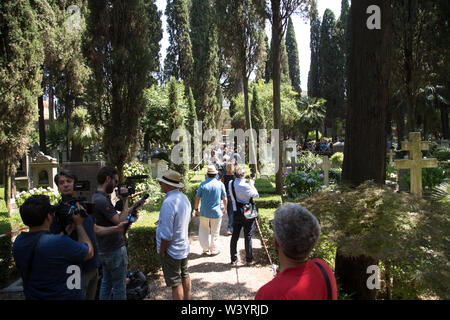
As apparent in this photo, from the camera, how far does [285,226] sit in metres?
1.82

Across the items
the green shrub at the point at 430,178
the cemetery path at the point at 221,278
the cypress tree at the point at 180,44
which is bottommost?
the cemetery path at the point at 221,278

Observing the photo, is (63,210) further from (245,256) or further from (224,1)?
(224,1)

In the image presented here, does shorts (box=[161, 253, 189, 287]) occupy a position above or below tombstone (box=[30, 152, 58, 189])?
below

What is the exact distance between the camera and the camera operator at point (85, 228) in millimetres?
2787

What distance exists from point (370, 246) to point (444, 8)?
1457cm

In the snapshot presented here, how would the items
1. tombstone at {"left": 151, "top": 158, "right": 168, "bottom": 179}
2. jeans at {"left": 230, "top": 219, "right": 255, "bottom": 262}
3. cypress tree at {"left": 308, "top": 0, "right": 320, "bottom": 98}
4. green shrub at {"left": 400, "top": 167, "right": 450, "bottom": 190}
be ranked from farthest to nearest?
cypress tree at {"left": 308, "top": 0, "right": 320, "bottom": 98} → tombstone at {"left": 151, "top": 158, "right": 168, "bottom": 179} → green shrub at {"left": 400, "top": 167, "right": 450, "bottom": 190} → jeans at {"left": 230, "top": 219, "right": 255, "bottom": 262}

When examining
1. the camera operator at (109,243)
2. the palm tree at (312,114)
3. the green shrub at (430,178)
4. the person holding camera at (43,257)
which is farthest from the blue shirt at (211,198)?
the palm tree at (312,114)

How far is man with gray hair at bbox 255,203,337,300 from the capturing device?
1741mm

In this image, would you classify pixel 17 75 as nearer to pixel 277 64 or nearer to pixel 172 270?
pixel 277 64

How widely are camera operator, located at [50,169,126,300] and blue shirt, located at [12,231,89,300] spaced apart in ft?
1.20

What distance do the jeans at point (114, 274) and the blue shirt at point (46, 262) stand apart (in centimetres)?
110

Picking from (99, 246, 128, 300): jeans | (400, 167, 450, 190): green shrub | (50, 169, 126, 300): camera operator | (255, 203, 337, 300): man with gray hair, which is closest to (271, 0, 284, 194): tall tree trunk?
(400, 167, 450, 190): green shrub

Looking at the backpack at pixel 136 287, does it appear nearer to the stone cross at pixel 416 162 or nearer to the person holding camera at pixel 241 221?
the person holding camera at pixel 241 221

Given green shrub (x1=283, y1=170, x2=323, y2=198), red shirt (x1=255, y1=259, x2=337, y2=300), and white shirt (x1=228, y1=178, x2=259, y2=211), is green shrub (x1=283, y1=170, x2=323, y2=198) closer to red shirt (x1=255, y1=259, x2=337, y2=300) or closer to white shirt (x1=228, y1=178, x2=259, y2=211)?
white shirt (x1=228, y1=178, x2=259, y2=211)
